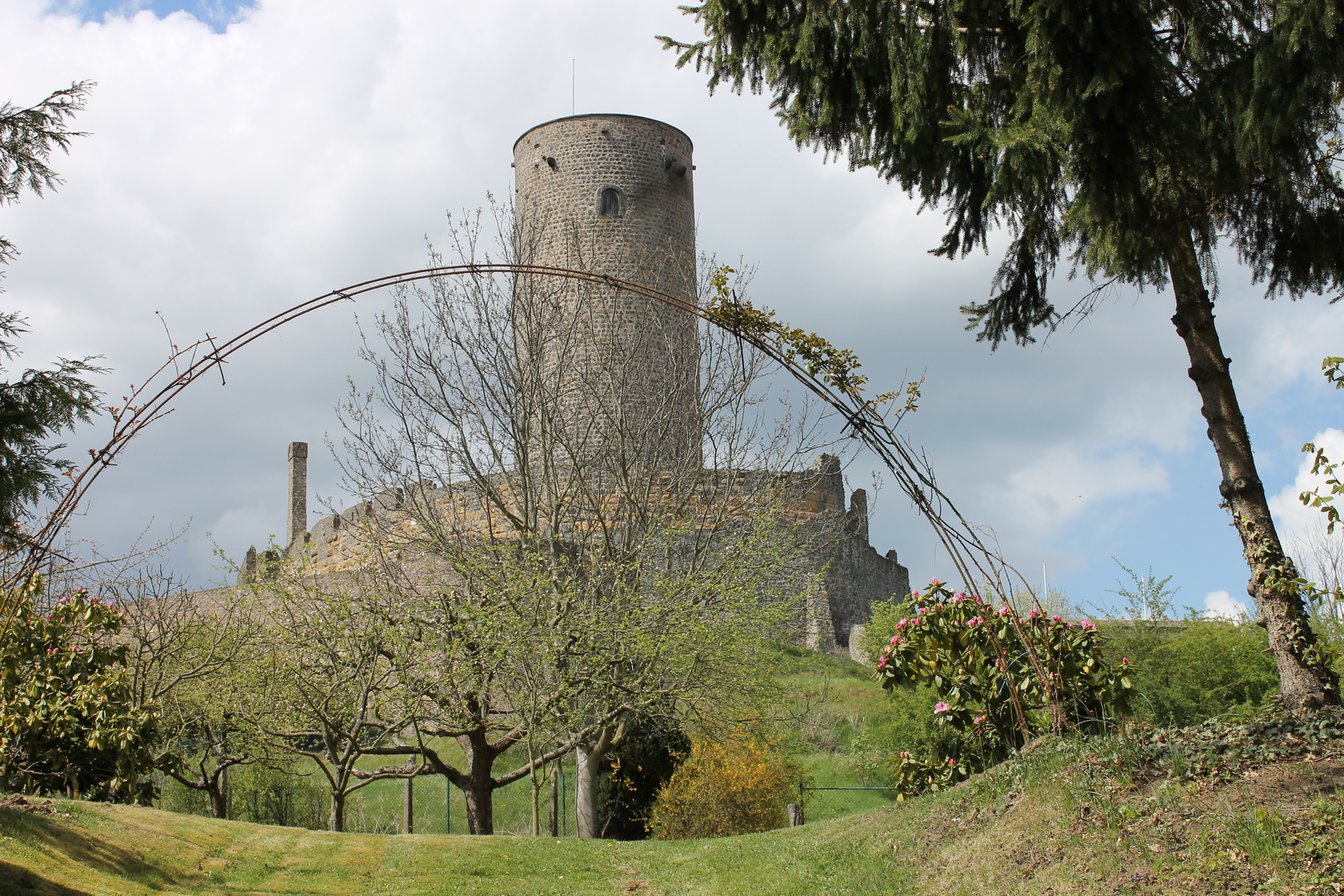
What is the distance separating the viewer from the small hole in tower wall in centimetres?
2208

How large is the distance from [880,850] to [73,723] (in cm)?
612

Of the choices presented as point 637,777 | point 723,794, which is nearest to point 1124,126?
point 723,794

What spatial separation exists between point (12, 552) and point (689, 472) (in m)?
8.68

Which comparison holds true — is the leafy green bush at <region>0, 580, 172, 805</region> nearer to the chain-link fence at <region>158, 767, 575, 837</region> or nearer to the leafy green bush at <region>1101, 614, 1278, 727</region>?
the chain-link fence at <region>158, 767, 575, 837</region>

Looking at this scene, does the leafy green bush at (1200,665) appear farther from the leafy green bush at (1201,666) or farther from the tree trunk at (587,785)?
the tree trunk at (587,785)

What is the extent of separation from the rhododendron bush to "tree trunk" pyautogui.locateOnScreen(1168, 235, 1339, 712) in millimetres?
1195

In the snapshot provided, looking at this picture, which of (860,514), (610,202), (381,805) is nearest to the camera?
(381,805)

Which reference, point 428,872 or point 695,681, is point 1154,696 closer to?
point 695,681

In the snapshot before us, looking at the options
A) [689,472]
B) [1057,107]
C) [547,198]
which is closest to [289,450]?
[547,198]

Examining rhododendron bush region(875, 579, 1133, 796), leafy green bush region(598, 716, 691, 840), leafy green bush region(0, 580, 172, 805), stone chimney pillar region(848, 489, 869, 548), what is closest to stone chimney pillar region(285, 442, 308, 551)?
stone chimney pillar region(848, 489, 869, 548)

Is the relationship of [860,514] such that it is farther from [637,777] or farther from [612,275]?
[637,777]

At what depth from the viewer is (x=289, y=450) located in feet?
108

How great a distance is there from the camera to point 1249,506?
18.6 ft

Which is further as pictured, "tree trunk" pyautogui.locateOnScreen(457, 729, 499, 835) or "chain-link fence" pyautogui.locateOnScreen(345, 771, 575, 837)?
"chain-link fence" pyautogui.locateOnScreen(345, 771, 575, 837)
